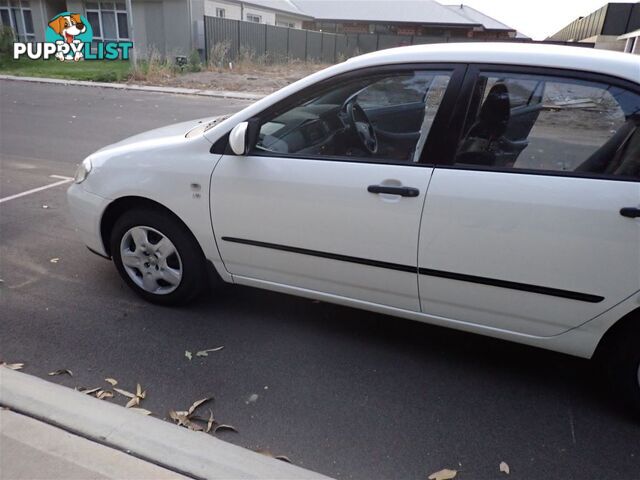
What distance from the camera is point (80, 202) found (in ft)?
11.8

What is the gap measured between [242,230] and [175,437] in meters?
1.20

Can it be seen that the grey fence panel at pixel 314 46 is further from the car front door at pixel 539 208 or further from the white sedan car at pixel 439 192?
the car front door at pixel 539 208

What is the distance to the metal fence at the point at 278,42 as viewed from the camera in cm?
2417

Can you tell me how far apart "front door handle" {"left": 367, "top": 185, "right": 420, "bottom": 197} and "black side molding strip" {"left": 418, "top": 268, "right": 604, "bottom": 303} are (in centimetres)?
41

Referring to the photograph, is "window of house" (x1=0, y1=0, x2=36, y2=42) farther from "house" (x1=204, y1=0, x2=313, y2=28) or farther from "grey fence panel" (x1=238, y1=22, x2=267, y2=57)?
"grey fence panel" (x1=238, y1=22, x2=267, y2=57)

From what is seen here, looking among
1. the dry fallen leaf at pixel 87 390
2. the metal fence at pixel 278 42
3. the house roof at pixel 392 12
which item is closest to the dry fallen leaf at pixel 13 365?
the dry fallen leaf at pixel 87 390

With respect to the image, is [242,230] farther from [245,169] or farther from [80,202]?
[80,202]

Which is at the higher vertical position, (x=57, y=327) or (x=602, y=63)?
(x=602, y=63)

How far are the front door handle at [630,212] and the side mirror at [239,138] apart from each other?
6.23ft

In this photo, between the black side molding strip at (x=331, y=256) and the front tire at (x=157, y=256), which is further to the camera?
the front tire at (x=157, y=256)

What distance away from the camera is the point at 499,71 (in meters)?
2.59

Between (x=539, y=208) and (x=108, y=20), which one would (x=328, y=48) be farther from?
(x=539, y=208)

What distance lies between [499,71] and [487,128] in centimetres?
28

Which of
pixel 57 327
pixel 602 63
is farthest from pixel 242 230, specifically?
pixel 602 63
